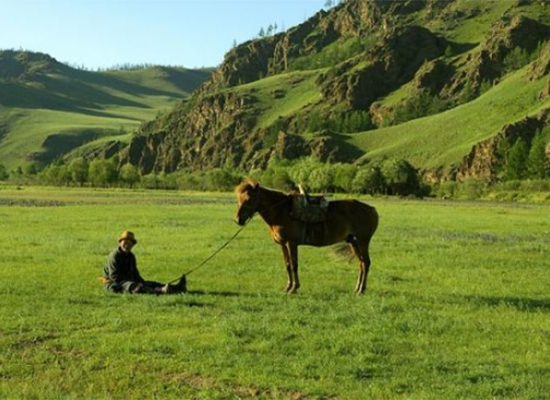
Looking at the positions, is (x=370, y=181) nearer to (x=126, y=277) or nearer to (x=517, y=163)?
(x=517, y=163)

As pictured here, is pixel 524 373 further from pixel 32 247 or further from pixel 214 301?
pixel 32 247

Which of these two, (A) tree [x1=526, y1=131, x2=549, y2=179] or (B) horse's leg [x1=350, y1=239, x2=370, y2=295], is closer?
(B) horse's leg [x1=350, y1=239, x2=370, y2=295]

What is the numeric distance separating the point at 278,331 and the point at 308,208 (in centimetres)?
539

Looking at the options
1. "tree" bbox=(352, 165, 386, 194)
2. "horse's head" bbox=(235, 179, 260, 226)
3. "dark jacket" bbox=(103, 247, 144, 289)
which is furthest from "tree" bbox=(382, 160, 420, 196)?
"dark jacket" bbox=(103, 247, 144, 289)

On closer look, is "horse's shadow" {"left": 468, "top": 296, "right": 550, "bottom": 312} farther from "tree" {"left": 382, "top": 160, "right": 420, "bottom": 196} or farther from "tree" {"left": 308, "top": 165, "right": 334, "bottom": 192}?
"tree" {"left": 308, "top": 165, "right": 334, "bottom": 192}

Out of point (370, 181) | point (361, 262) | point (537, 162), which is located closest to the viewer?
point (361, 262)

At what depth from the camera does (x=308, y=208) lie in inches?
701

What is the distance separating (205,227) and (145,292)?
84.8ft

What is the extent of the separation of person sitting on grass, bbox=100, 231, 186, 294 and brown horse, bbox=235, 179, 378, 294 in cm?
278

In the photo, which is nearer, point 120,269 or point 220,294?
point 220,294

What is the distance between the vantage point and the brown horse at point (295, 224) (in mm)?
17531

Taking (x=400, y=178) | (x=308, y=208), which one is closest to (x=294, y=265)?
(x=308, y=208)

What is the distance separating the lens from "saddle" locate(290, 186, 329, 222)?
1770 cm

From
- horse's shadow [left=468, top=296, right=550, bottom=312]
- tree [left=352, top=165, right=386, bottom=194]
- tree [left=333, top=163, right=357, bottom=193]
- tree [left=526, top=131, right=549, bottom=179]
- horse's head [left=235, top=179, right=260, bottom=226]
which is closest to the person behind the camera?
horse's shadow [left=468, top=296, right=550, bottom=312]
